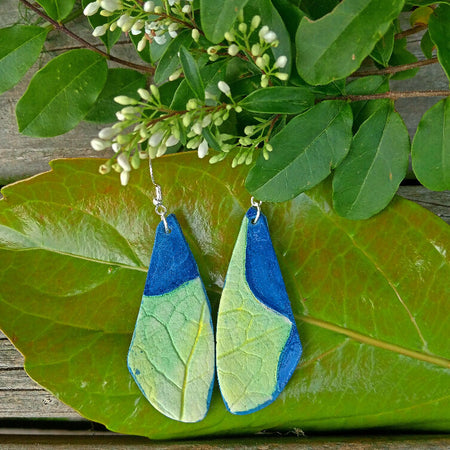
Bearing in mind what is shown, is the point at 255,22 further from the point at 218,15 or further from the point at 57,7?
the point at 57,7

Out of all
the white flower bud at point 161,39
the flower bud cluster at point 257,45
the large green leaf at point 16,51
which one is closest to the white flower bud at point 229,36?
the flower bud cluster at point 257,45

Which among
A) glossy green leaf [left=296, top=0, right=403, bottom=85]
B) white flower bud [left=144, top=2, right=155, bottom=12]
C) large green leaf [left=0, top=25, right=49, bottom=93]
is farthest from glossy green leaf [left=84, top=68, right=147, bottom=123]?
glossy green leaf [left=296, top=0, right=403, bottom=85]

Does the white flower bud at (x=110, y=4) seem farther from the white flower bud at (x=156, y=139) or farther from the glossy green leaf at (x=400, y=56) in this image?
the glossy green leaf at (x=400, y=56)

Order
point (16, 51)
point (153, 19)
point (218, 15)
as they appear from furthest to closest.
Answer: point (16, 51), point (153, 19), point (218, 15)

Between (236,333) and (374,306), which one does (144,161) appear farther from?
(374,306)

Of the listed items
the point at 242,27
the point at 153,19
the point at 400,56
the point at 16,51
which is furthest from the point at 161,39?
the point at 400,56

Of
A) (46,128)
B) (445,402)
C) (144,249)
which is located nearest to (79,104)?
(46,128)

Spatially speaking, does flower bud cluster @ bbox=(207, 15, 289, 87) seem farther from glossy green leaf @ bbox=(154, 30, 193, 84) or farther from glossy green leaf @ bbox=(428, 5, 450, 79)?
glossy green leaf @ bbox=(428, 5, 450, 79)
